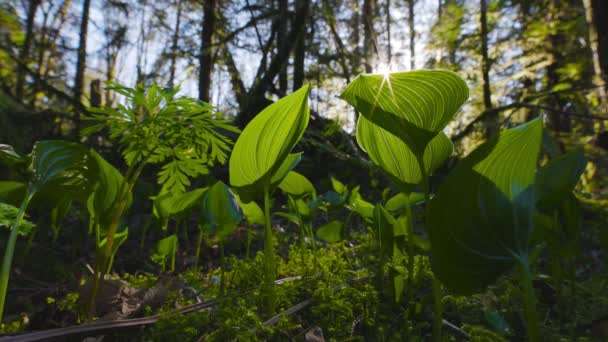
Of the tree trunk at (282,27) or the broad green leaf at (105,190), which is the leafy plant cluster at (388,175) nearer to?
the broad green leaf at (105,190)

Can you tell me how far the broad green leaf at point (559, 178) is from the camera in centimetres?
99

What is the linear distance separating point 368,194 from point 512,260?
8.78 ft

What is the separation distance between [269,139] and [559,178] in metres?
0.84

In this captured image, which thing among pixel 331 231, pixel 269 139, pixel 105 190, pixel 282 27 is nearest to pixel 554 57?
pixel 282 27

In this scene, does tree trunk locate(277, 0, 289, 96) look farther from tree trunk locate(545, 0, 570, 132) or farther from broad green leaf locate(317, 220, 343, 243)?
tree trunk locate(545, 0, 570, 132)

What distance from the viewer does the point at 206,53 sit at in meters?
4.50

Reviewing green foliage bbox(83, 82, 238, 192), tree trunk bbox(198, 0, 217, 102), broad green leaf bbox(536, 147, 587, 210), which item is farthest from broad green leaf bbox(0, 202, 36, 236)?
tree trunk bbox(198, 0, 217, 102)

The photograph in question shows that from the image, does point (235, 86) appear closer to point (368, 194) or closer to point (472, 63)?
point (368, 194)

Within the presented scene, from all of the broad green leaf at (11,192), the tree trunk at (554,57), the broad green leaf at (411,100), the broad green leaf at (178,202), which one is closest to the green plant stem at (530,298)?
the broad green leaf at (411,100)

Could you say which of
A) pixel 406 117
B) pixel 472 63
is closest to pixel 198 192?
pixel 406 117

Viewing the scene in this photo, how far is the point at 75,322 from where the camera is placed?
108 centimetres

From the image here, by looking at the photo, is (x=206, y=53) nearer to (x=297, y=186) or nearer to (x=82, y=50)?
(x=82, y=50)

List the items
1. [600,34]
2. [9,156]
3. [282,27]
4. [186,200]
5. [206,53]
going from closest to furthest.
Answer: [9,156] → [186,200] → [600,34] → [282,27] → [206,53]

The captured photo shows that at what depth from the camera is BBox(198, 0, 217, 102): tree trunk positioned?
4.57 m
